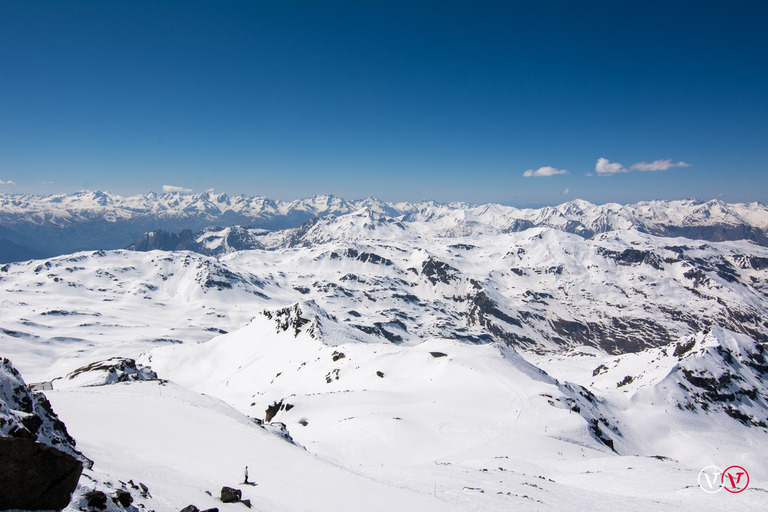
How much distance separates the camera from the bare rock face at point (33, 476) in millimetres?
8328

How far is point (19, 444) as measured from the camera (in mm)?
8609

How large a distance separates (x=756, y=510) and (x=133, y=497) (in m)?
33.3

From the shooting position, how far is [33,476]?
859cm

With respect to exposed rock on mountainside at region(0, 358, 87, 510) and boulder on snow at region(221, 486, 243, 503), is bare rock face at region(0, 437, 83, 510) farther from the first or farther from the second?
boulder on snow at region(221, 486, 243, 503)

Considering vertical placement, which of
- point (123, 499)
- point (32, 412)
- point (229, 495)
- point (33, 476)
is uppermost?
point (33, 476)

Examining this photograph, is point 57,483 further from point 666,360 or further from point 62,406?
point 666,360

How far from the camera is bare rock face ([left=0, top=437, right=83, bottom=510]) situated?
8328 mm

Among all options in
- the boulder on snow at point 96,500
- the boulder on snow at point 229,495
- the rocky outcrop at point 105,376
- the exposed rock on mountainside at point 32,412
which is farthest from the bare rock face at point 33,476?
the rocky outcrop at point 105,376

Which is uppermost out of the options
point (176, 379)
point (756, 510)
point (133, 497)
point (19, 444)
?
point (19, 444)

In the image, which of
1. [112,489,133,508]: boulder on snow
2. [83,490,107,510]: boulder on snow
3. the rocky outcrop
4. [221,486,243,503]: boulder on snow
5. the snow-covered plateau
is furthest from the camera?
the rocky outcrop

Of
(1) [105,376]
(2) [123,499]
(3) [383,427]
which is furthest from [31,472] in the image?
(1) [105,376]

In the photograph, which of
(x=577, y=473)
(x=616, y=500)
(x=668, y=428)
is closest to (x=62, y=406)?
(x=616, y=500)

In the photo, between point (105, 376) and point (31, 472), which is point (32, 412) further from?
point (105, 376)

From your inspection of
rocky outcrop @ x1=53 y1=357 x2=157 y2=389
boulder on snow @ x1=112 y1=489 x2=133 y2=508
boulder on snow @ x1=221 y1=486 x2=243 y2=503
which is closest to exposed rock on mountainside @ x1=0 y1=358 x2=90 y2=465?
boulder on snow @ x1=112 y1=489 x2=133 y2=508
